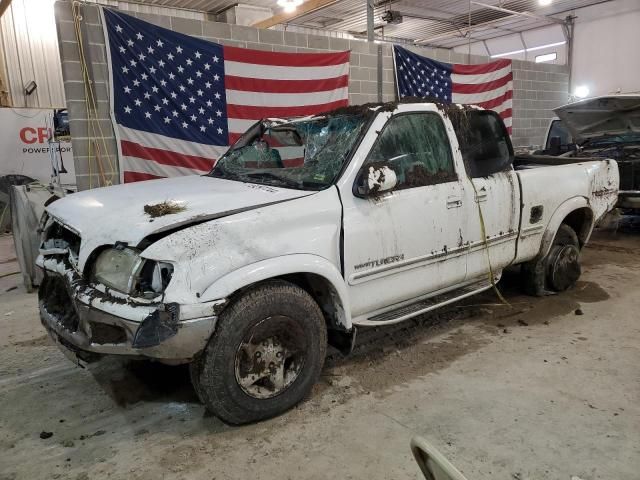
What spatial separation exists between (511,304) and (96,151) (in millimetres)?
4900

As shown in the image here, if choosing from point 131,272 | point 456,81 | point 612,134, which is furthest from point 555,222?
point 456,81

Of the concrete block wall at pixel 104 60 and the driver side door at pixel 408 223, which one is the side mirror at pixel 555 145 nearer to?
the concrete block wall at pixel 104 60

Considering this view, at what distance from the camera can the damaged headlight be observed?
94.0 inches

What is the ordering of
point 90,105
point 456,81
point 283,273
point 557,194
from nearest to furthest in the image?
point 283,273 → point 557,194 → point 90,105 → point 456,81

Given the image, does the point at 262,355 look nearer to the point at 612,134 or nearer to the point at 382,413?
the point at 382,413

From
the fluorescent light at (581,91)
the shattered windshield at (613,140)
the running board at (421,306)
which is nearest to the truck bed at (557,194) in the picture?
the running board at (421,306)

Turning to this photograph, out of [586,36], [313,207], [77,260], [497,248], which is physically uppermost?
[586,36]

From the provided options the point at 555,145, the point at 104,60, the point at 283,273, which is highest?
the point at 104,60

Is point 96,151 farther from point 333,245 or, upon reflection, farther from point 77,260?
point 333,245

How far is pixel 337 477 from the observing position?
7.51 feet

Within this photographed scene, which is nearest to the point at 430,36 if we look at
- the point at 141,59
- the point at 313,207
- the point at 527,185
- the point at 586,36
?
the point at 586,36

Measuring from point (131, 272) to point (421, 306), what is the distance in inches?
77.5

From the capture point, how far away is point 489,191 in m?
3.68

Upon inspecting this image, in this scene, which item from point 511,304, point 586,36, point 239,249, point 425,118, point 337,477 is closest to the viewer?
point 337,477
